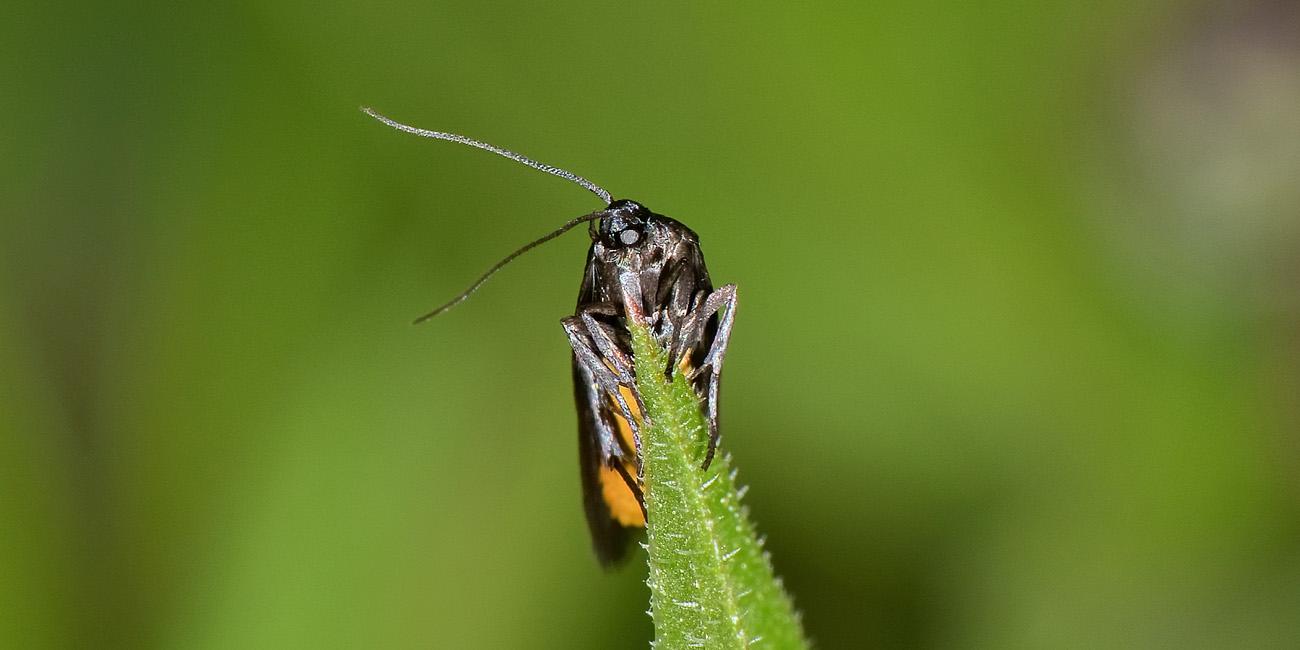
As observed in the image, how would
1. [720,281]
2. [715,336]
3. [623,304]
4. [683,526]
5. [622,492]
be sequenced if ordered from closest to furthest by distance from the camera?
[683,526] → [715,336] → [623,304] → [622,492] → [720,281]

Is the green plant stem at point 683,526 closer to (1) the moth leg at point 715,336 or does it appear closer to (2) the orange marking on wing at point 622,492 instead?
(1) the moth leg at point 715,336

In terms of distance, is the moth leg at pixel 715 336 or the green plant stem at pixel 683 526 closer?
the green plant stem at pixel 683 526

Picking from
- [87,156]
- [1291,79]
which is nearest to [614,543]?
[87,156]

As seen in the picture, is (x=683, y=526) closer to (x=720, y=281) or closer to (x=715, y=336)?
(x=715, y=336)

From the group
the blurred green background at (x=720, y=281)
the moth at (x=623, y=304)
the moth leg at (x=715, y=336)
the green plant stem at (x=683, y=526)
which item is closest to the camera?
the green plant stem at (x=683, y=526)

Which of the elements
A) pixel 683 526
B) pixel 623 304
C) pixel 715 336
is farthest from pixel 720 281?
pixel 683 526

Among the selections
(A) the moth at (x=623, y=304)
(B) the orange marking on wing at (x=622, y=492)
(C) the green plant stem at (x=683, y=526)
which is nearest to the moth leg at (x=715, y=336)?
(A) the moth at (x=623, y=304)

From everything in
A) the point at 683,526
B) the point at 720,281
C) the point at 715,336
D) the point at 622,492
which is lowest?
the point at 622,492

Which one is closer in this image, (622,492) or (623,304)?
(623,304)

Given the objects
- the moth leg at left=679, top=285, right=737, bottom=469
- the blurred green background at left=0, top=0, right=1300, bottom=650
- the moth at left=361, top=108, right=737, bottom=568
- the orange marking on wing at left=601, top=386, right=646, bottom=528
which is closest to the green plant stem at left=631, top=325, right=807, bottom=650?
the moth leg at left=679, top=285, right=737, bottom=469
